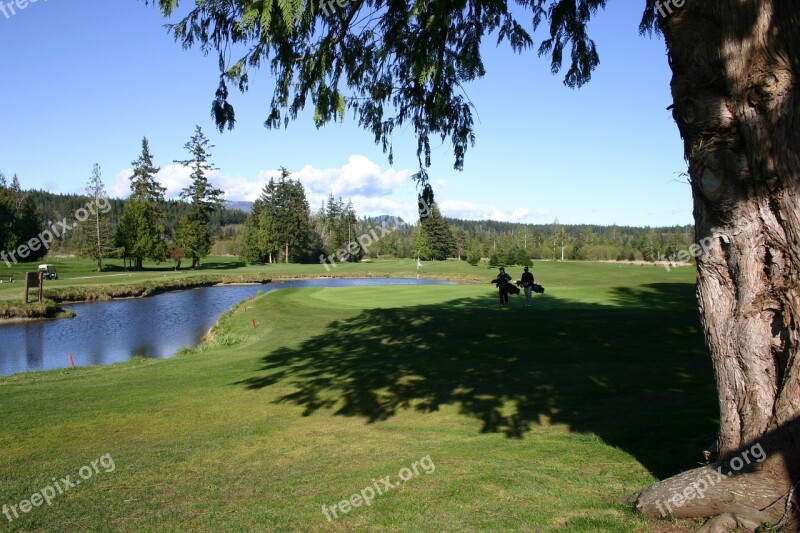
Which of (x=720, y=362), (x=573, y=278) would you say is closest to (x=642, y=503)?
(x=720, y=362)

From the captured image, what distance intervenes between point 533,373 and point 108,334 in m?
23.7

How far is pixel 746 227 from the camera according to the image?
407 centimetres

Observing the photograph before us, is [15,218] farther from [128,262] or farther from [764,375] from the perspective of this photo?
[764,375]

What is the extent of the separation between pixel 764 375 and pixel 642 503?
1340 mm

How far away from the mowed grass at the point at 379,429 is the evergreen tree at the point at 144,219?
5764 centimetres

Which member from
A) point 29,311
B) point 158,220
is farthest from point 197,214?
point 29,311

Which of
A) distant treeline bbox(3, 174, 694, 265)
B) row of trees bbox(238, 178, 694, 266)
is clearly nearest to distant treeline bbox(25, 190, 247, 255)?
distant treeline bbox(3, 174, 694, 265)

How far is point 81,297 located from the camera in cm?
4209

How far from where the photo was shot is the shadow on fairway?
25.3ft

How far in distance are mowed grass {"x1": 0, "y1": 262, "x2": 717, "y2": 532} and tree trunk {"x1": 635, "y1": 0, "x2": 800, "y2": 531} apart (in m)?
0.86

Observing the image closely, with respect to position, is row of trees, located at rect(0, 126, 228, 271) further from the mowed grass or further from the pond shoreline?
the mowed grass

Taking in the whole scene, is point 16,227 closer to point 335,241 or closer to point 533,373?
point 335,241

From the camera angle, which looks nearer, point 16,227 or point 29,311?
point 29,311

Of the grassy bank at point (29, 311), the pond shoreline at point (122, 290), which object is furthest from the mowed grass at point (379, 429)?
the pond shoreline at point (122, 290)
